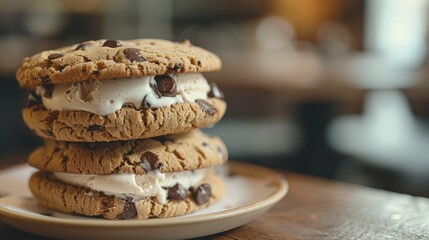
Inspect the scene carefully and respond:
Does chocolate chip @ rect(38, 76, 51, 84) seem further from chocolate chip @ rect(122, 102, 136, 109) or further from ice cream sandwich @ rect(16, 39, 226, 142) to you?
chocolate chip @ rect(122, 102, 136, 109)

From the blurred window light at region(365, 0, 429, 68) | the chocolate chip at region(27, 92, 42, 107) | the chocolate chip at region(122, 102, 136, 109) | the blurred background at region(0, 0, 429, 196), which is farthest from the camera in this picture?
the blurred window light at region(365, 0, 429, 68)

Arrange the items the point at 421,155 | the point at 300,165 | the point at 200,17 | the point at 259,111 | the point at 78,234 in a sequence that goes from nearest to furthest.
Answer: the point at 78,234
the point at 421,155
the point at 300,165
the point at 259,111
the point at 200,17

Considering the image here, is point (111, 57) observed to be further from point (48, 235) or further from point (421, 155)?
point (421, 155)

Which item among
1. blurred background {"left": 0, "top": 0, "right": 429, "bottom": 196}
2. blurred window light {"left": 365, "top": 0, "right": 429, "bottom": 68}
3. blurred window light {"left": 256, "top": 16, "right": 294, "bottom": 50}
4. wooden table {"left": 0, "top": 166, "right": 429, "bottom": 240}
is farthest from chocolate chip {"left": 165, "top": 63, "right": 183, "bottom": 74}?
blurred window light {"left": 365, "top": 0, "right": 429, "bottom": 68}

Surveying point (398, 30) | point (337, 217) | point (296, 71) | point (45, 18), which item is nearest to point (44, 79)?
point (337, 217)

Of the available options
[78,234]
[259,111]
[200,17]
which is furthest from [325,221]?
[200,17]

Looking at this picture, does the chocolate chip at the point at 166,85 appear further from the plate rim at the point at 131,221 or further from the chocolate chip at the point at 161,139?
the plate rim at the point at 131,221

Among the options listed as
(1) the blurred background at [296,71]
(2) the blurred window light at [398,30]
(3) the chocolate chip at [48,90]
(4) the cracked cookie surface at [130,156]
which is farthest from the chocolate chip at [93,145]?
(2) the blurred window light at [398,30]
